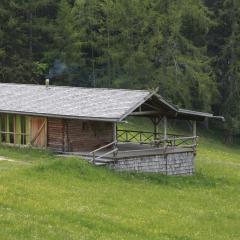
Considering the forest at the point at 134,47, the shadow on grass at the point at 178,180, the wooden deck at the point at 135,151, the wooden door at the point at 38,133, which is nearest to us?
the shadow on grass at the point at 178,180

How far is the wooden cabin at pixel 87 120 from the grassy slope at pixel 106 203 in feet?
5.41

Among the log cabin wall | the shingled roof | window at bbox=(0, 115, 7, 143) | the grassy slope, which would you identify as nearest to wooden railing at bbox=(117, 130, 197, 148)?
the shingled roof

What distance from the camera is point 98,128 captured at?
128 ft

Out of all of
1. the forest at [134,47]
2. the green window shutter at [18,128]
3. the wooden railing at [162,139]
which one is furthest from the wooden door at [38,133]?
the forest at [134,47]

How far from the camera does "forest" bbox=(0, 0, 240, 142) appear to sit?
6475 centimetres

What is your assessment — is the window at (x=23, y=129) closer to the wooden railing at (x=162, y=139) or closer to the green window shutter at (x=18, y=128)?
the green window shutter at (x=18, y=128)

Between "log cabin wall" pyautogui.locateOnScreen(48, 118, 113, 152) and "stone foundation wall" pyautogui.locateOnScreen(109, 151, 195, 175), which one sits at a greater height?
"log cabin wall" pyautogui.locateOnScreen(48, 118, 113, 152)

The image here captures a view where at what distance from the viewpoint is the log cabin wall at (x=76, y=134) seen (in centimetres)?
3838

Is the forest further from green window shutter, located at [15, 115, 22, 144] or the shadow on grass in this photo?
the shadow on grass

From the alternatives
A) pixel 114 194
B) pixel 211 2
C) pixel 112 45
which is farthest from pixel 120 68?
pixel 114 194

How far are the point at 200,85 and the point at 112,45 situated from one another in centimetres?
1090

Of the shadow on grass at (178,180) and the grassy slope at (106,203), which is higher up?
the grassy slope at (106,203)

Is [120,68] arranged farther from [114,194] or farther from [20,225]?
[20,225]

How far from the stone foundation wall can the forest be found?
2611 centimetres
